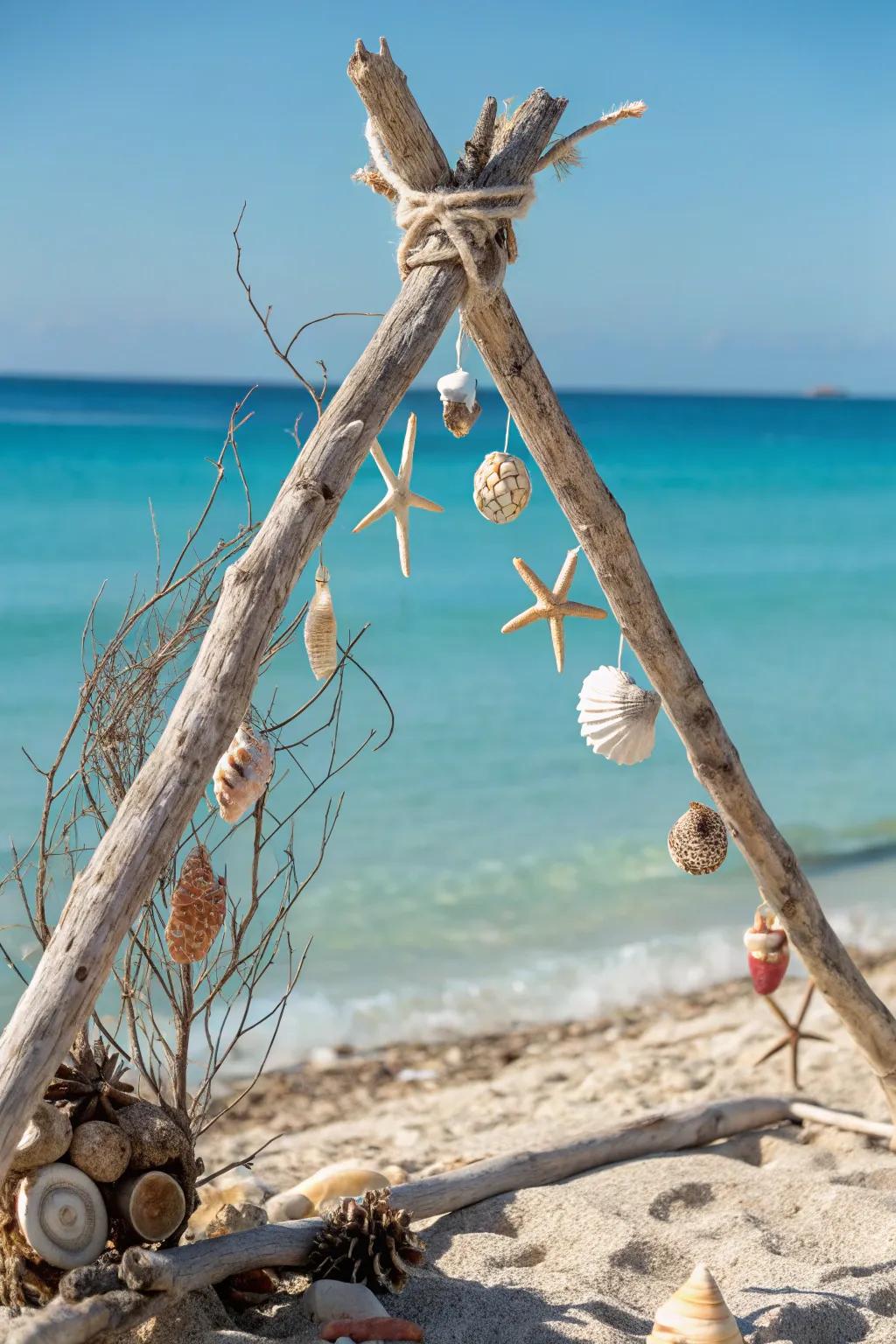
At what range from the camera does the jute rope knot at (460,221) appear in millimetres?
2426

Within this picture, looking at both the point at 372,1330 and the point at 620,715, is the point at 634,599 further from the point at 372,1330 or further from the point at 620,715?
the point at 372,1330

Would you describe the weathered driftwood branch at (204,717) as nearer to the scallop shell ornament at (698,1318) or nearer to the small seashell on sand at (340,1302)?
the small seashell on sand at (340,1302)

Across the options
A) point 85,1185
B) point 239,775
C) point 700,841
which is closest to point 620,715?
point 700,841

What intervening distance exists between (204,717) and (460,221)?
114 centimetres

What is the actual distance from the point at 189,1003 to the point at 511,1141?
2.00 m

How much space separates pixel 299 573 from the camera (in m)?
2.15

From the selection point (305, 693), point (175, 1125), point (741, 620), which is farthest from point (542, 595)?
point (741, 620)

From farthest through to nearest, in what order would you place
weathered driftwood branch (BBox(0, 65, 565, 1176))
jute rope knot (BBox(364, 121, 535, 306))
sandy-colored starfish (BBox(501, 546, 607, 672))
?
sandy-colored starfish (BBox(501, 546, 607, 672)), jute rope knot (BBox(364, 121, 535, 306)), weathered driftwood branch (BBox(0, 65, 565, 1176))

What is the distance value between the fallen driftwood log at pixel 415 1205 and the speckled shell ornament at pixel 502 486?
1613mm

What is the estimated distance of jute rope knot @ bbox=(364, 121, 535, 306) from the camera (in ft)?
7.96

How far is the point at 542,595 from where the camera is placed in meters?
2.94

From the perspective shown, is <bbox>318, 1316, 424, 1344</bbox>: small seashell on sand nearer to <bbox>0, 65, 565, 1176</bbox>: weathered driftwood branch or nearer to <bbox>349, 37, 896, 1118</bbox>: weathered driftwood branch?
<bbox>0, 65, 565, 1176</bbox>: weathered driftwood branch

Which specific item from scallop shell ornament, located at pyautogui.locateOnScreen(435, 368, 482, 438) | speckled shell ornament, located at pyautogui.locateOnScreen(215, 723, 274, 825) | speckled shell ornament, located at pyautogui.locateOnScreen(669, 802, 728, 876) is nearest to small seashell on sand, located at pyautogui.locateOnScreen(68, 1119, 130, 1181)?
speckled shell ornament, located at pyautogui.locateOnScreen(215, 723, 274, 825)

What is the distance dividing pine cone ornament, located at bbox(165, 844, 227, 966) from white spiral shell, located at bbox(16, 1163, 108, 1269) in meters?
0.45
